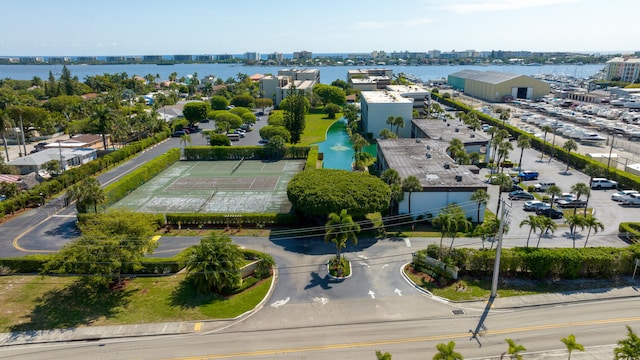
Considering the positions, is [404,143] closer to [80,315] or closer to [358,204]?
[358,204]

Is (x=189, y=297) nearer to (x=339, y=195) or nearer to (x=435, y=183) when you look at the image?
(x=339, y=195)

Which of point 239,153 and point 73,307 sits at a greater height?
point 239,153

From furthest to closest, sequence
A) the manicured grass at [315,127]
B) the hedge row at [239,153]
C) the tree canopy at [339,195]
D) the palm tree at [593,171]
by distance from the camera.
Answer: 1. the manicured grass at [315,127]
2. the hedge row at [239,153]
3. the palm tree at [593,171]
4. the tree canopy at [339,195]

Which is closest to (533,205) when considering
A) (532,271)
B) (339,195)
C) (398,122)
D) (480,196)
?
(480,196)

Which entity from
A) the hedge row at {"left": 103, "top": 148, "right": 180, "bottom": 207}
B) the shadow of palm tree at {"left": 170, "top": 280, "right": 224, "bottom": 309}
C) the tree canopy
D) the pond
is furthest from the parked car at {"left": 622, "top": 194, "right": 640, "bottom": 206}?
the hedge row at {"left": 103, "top": 148, "right": 180, "bottom": 207}

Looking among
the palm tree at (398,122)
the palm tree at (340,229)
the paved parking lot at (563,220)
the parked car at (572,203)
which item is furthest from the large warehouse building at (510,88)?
the palm tree at (340,229)

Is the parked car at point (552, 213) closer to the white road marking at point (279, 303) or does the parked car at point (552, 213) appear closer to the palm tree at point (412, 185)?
the palm tree at point (412, 185)

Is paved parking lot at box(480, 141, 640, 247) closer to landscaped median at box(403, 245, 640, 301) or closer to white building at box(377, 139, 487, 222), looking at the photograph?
white building at box(377, 139, 487, 222)
